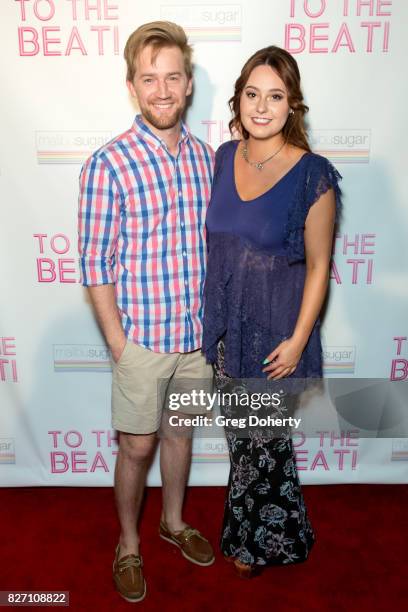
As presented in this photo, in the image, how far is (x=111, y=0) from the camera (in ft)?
6.90

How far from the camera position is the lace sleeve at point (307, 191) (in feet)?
5.32

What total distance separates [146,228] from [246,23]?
881 mm

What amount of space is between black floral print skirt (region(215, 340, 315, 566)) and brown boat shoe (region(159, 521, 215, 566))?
0.23 ft

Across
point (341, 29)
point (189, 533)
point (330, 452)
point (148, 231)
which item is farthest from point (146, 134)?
point (330, 452)

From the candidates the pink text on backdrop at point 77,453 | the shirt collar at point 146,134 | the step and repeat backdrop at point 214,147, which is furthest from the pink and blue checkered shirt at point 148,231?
the pink text on backdrop at point 77,453

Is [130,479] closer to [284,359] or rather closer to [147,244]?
[284,359]

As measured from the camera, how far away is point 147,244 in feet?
5.86

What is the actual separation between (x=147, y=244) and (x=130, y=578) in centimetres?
107

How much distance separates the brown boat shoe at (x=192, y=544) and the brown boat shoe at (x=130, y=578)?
17 cm

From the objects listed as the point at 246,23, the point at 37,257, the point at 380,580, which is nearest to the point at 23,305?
the point at 37,257

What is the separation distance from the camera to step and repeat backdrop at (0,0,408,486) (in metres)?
2.13

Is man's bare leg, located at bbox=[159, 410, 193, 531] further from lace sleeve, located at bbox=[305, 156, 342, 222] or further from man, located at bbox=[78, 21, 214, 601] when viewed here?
lace sleeve, located at bbox=[305, 156, 342, 222]

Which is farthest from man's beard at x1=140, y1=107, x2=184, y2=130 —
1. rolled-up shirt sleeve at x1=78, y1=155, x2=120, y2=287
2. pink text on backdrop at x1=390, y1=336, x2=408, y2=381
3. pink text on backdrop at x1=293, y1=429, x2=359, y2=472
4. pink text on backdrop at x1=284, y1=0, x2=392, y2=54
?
pink text on backdrop at x1=293, y1=429, x2=359, y2=472

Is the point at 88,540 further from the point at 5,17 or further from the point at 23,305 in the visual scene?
the point at 5,17
